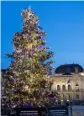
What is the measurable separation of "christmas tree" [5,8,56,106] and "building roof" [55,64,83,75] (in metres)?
52.7

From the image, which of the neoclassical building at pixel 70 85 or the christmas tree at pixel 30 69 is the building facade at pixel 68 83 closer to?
the neoclassical building at pixel 70 85

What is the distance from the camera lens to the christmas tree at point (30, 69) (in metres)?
20.8

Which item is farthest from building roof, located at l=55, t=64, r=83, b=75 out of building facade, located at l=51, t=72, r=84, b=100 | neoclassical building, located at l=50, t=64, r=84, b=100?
building facade, located at l=51, t=72, r=84, b=100

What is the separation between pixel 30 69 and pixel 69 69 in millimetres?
55649

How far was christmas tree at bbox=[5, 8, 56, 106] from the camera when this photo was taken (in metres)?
20.8

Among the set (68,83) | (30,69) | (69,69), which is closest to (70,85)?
(68,83)

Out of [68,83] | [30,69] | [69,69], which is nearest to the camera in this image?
[30,69]

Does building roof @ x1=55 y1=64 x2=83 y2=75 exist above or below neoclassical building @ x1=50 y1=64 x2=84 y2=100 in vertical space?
above

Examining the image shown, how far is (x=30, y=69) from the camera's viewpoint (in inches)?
824

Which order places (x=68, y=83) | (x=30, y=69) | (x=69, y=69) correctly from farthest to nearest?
(x=69, y=69)
(x=68, y=83)
(x=30, y=69)

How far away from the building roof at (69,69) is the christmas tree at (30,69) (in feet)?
173

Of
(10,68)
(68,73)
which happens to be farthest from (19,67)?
(68,73)

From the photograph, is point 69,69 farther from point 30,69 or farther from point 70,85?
point 30,69

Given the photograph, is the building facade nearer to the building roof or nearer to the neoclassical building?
the neoclassical building
